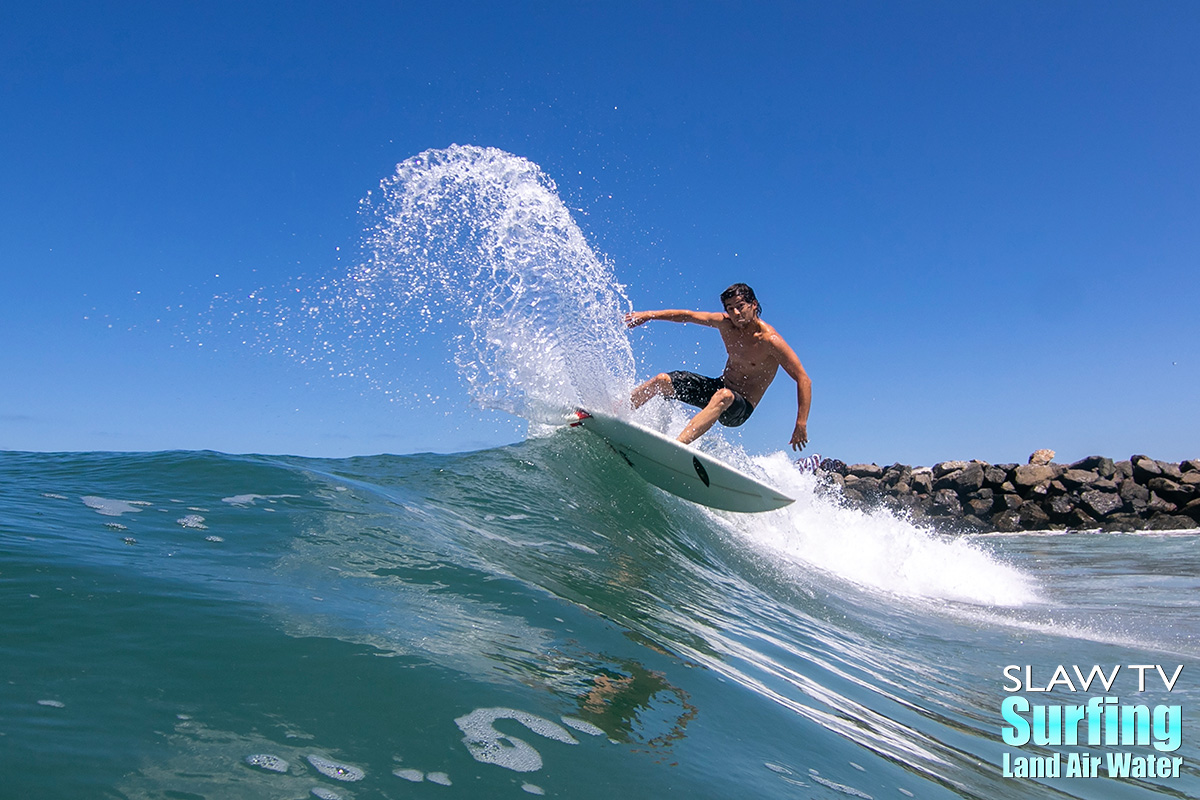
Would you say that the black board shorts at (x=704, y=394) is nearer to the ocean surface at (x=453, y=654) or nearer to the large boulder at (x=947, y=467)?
the ocean surface at (x=453, y=654)

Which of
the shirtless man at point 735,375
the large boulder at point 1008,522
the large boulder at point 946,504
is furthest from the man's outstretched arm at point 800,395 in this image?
the large boulder at point 946,504

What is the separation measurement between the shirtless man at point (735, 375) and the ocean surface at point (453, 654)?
1.71m

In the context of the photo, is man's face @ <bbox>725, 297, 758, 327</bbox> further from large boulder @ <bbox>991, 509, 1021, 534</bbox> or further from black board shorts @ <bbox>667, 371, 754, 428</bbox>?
large boulder @ <bbox>991, 509, 1021, 534</bbox>

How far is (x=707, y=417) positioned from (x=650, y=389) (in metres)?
0.82

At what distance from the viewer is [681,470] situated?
7.21 meters

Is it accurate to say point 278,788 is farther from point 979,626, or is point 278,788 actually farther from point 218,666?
point 979,626

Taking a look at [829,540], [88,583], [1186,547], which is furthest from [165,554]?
[1186,547]

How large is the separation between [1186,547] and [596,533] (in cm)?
1361

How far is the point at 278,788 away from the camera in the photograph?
1550mm

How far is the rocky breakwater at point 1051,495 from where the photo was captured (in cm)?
1897

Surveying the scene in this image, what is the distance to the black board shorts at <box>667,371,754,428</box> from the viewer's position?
7961 millimetres

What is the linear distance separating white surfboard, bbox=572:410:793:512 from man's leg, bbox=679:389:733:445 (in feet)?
1.21

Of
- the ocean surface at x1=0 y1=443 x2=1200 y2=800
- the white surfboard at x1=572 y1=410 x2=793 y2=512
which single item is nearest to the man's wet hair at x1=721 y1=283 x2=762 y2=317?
the white surfboard at x1=572 y1=410 x2=793 y2=512

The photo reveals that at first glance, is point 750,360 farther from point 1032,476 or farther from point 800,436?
point 1032,476
